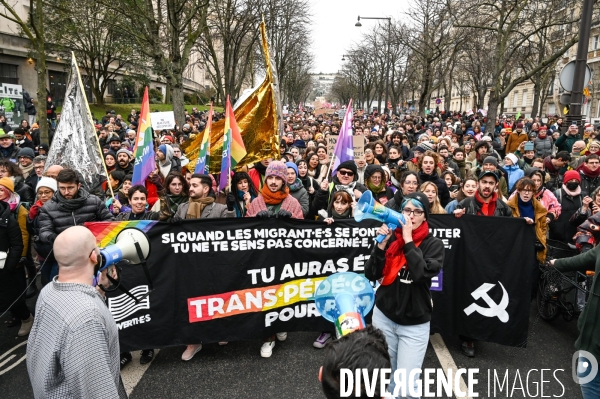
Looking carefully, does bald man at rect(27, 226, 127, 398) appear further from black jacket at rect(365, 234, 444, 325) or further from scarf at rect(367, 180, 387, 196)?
scarf at rect(367, 180, 387, 196)

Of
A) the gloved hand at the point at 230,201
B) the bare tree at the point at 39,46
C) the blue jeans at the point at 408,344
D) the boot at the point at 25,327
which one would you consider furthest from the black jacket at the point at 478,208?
the bare tree at the point at 39,46

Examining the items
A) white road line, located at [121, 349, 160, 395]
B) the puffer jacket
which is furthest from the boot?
white road line, located at [121, 349, 160, 395]

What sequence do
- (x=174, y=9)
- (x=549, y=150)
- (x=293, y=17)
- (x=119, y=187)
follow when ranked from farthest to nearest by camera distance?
1. (x=293, y=17)
2. (x=174, y=9)
3. (x=549, y=150)
4. (x=119, y=187)


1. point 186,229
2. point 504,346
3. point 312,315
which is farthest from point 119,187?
point 504,346

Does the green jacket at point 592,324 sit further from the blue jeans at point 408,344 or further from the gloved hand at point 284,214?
the gloved hand at point 284,214

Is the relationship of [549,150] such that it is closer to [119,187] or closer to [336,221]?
[336,221]

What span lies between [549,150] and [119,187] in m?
10.8

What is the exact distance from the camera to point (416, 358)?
2891 millimetres

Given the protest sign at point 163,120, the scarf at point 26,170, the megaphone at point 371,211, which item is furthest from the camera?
the protest sign at point 163,120

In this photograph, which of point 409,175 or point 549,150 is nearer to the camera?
point 409,175

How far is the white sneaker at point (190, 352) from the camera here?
4.08 meters

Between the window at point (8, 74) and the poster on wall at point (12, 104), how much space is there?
1737 cm

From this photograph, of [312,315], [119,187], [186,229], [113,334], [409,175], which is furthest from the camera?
[119,187]

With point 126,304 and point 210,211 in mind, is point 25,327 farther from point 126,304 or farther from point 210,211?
point 210,211
